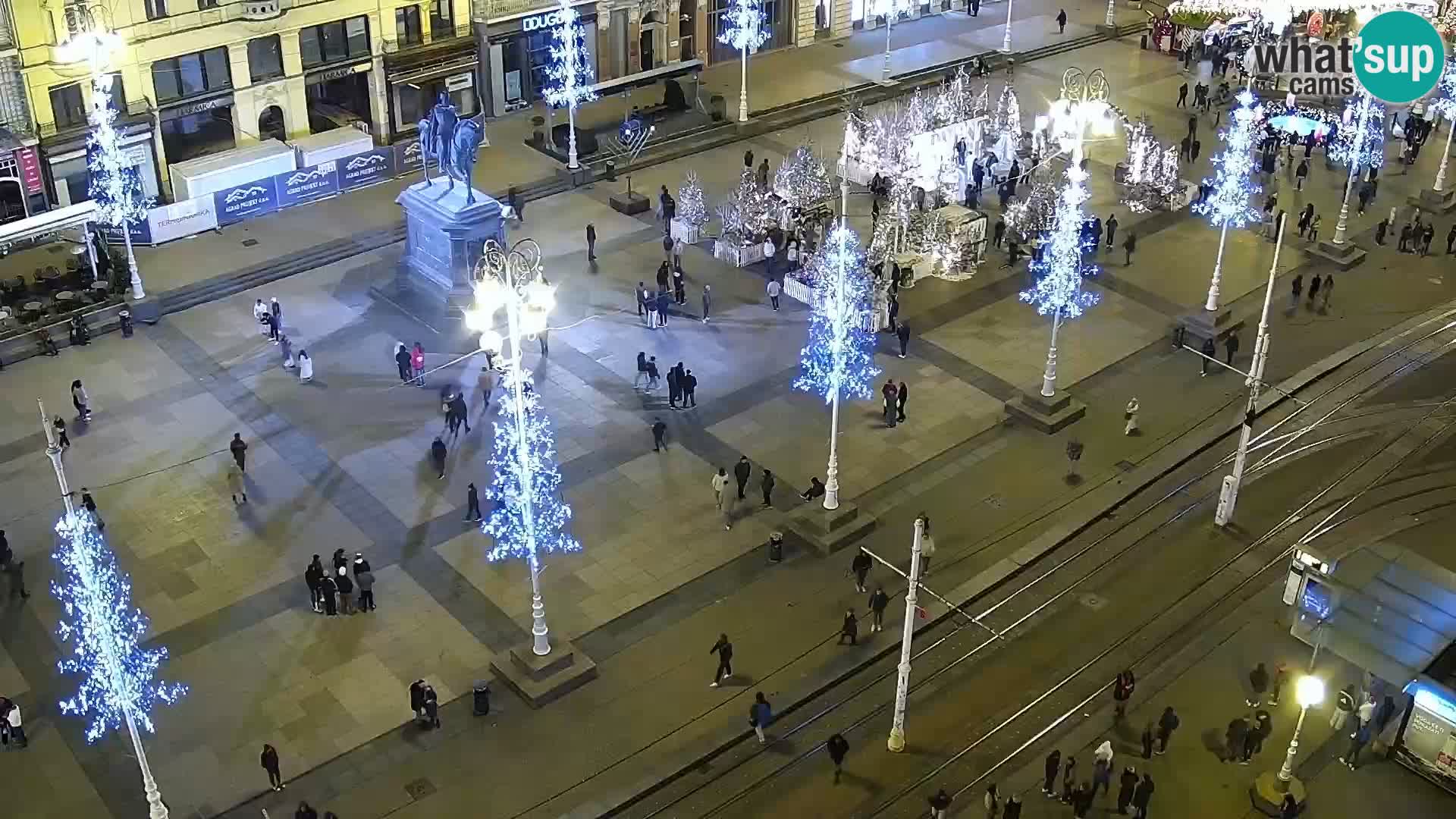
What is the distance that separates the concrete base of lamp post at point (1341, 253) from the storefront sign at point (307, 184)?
34177 mm

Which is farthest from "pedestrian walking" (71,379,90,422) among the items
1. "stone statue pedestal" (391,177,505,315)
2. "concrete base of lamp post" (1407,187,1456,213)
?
"concrete base of lamp post" (1407,187,1456,213)

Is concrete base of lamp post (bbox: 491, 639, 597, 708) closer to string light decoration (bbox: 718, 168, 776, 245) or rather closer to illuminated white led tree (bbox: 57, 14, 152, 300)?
string light decoration (bbox: 718, 168, 776, 245)

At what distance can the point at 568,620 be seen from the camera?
3231 centimetres

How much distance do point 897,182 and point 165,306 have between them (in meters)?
24.4

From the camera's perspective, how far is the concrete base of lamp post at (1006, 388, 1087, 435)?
129 ft

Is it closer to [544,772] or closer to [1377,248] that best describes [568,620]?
[544,772]

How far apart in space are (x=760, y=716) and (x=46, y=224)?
2822 cm

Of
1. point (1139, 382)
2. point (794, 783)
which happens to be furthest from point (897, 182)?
point (794, 783)

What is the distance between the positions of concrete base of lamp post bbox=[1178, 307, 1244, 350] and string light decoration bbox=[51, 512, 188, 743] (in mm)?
29723

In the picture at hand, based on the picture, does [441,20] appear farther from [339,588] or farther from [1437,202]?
[1437,202]

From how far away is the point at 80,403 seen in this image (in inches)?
1529

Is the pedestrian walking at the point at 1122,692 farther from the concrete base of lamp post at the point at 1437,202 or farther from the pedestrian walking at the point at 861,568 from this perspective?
the concrete base of lamp post at the point at 1437,202

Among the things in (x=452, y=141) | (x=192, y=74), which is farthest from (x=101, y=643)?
(x=192, y=74)

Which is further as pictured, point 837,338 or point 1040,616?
point 837,338
